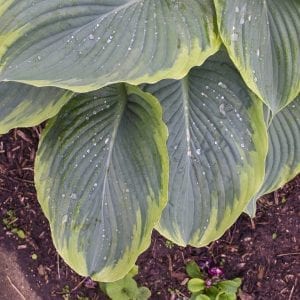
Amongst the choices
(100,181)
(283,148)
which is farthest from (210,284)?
(100,181)

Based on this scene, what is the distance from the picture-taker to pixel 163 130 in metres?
1.23

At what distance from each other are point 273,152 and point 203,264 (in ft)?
1.52

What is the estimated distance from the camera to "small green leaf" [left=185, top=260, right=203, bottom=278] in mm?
1753

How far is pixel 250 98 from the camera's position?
4.35 ft

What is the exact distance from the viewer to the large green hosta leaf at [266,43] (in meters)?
1.17

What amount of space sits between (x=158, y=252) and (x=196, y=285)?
15cm

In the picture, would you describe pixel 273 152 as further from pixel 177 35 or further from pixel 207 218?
pixel 177 35

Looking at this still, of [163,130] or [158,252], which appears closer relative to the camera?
[163,130]

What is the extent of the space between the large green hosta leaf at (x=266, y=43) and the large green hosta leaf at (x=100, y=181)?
0.22m

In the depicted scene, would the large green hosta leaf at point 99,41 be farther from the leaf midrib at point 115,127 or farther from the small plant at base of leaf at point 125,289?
the small plant at base of leaf at point 125,289

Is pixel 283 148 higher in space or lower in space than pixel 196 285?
higher

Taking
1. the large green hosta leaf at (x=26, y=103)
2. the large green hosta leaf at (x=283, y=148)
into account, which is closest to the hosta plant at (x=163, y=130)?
the large green hosta leaf at (x=26, y=103)

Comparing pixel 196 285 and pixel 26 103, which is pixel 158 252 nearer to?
pixel 196 285

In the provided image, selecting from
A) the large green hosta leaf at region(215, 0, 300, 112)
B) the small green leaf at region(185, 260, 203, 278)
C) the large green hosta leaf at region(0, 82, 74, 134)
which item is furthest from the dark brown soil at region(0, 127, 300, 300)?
the large green hosta leaf at region(215, 0, 300, 112)
